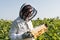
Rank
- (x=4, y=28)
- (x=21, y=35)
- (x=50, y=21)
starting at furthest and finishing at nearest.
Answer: (x=50, y=21), (x=4, y=28), (x=21, y=35)

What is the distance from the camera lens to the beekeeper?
4.05 m

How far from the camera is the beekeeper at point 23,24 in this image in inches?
160

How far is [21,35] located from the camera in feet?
13.3

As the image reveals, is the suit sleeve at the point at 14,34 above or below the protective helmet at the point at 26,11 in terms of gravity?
below

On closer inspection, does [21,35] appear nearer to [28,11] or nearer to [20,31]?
[20,31]

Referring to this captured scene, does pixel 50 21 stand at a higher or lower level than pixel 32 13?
lower

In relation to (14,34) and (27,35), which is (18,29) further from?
(27,35)

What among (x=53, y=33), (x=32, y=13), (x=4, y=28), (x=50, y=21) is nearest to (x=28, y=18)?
(x=32, y=13)

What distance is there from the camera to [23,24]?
163 inches

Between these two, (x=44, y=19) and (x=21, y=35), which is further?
(x=44, y=19)

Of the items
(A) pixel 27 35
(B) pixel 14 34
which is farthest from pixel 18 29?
(A) pixel 27 35

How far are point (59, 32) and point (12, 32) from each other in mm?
3606

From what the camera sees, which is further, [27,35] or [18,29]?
[18,29]

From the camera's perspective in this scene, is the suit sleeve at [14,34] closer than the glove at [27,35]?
No
